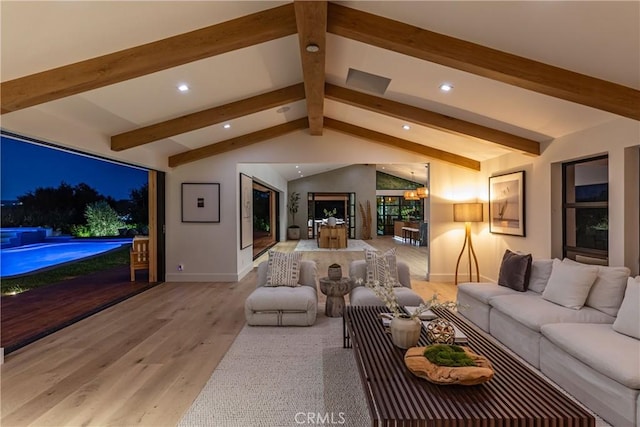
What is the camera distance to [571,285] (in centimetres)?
326

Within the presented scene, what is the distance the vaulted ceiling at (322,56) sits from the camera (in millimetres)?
2428

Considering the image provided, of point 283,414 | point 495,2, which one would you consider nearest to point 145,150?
point 283,414

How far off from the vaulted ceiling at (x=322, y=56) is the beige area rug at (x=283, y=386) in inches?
108

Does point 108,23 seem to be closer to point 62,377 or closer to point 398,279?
point 62,377

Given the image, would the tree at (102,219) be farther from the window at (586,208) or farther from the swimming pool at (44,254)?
the window at (586,208)

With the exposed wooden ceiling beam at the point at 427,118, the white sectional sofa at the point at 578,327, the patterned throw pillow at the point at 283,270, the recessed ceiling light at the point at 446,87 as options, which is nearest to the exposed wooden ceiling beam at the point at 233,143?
the exposed wooden ceiling beam at the point at 427,118

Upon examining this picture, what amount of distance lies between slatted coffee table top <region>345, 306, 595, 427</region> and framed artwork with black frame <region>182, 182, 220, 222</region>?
201 inches

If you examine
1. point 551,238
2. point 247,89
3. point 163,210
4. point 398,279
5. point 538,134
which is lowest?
point 398,279

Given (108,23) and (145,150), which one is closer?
(108,23)

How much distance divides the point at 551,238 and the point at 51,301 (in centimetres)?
728

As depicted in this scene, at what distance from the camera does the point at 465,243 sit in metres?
6.43

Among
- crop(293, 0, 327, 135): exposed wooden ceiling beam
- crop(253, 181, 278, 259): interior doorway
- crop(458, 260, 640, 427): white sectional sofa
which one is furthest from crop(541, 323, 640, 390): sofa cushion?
crop(253, 181, 278, 259): interior doorway

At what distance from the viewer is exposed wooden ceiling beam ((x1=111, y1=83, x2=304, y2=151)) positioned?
482 centimetres

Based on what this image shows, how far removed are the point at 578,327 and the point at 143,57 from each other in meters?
4.23
